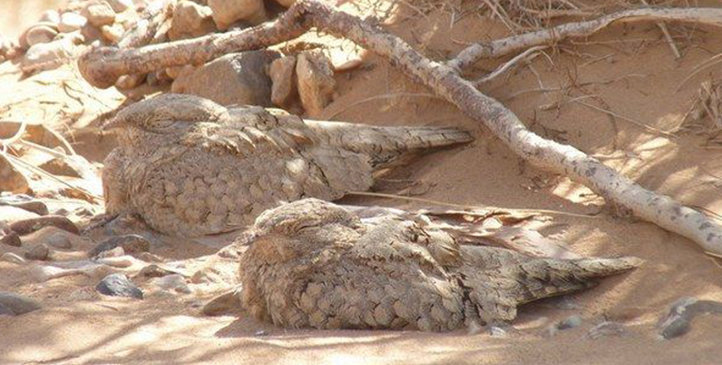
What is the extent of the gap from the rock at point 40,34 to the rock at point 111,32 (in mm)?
540

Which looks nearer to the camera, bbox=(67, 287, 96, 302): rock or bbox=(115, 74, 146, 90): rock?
bbox=(67, 287, 96, 302): rock

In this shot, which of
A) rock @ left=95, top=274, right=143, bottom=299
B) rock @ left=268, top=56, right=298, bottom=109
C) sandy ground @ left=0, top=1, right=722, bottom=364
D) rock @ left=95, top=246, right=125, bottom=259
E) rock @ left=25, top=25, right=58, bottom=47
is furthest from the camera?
rock @ left=25, top=25, right=58, bottom=47

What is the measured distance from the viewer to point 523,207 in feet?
18.9

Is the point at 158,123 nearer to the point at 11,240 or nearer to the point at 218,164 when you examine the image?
the point at 218,164

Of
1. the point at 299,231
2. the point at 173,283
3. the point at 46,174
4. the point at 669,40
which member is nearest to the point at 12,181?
the point at 46,174

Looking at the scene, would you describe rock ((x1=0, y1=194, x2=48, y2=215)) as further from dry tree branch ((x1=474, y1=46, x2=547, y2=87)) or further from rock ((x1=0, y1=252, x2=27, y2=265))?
dry tree branch ((x1=474, y1=46, x2=547, y2=87))

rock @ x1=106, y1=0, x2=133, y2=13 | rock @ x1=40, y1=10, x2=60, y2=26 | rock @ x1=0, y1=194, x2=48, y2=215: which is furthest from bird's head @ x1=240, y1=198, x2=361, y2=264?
rock @ x1=40, y1=10, x2=60, y2=26

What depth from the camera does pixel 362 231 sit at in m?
4.39

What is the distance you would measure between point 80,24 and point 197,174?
470 centimetres

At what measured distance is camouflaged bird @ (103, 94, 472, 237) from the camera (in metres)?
5.97

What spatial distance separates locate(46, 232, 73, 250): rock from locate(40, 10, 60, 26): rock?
16.8 ft

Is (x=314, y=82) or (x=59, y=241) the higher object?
(x=314, y=82)

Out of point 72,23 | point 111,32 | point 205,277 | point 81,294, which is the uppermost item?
point 72,23

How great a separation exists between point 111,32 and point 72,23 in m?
0.52
